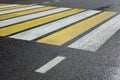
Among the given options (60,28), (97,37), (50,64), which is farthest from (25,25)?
(50,64)

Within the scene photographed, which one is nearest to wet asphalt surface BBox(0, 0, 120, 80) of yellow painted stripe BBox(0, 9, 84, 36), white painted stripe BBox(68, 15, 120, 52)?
white painted stripe BBox(68, 15, 120, 52)

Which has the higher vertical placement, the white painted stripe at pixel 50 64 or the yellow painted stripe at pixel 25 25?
the white painted stripe at pixel 50 64

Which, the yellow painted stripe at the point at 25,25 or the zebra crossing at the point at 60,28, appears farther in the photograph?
the yellow painted stripe at the point at 25,25

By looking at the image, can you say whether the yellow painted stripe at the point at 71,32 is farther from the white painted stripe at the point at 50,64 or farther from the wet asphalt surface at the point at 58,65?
the white painted stripe at the point at 50,64

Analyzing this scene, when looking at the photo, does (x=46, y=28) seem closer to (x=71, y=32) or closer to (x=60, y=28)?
(x=60, y=28)

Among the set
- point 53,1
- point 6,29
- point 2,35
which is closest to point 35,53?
point 2,35

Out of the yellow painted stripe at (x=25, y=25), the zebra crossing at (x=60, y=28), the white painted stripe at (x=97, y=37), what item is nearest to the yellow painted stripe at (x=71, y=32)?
the zebra crossing at (x=60, y=28)

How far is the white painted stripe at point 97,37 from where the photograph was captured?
5.35m

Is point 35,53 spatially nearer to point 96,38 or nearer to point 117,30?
point 96,38

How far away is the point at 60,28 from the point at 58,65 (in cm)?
272

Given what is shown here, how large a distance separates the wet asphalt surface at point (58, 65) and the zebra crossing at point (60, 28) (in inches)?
12.3

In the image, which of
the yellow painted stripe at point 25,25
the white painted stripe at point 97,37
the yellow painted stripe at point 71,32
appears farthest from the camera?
the yellow painted stripe at point 25,25

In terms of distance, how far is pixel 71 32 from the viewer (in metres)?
6.50

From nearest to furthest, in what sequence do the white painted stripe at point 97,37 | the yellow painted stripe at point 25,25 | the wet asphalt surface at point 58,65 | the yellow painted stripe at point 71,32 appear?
the wet asphalt surface at point 58,65 → the white painted stripe at point 97,37 → the yellow painted stripe at point 71,32 → the yellow painted stripe at point 25,25
